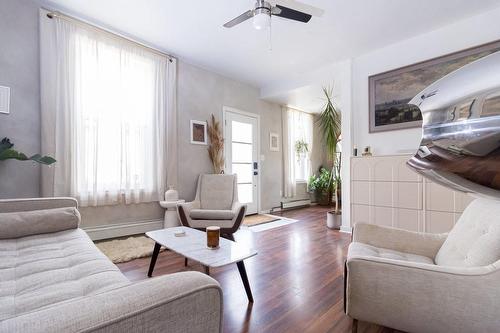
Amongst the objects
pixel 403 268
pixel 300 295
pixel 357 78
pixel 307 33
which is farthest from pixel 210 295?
pixel 357 78

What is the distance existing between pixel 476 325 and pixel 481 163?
4.17 feet

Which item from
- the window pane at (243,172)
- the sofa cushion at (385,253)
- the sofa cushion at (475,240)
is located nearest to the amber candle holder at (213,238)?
the sofa cushion at (385,253)

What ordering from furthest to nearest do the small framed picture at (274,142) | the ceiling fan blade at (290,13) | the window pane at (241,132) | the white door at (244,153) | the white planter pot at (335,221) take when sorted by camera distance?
the small framed picture at (274,142) < the window pane at (241,132) < the white door at (244,153) < the white planter pot at (335,221) < the ceiling fan blade at (290,13)

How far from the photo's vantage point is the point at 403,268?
1.13m

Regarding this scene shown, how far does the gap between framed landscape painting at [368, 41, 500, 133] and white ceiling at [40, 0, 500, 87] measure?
1.37 feet

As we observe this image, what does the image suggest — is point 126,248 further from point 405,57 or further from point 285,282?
point 405,57

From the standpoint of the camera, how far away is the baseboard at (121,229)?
3.02 meters

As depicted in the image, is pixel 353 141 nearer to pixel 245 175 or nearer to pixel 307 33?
pixel 307 33

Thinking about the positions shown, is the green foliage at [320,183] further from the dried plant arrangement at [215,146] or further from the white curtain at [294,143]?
the dried plant arrangement at [215,146]

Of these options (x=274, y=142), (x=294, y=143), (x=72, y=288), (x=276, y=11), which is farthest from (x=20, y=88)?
(x=294, y=143)

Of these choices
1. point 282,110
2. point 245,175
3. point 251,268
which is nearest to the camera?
point 251,268

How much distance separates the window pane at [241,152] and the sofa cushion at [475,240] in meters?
3.48

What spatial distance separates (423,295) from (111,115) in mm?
3443

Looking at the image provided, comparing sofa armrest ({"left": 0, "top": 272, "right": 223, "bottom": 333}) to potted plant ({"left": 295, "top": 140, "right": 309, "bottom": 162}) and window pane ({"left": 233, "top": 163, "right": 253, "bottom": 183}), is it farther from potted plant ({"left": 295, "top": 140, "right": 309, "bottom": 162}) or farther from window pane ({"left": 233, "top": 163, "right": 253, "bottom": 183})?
potted plant ({"left": 295, "top": 140, "right": 309, "bottom": 162})
